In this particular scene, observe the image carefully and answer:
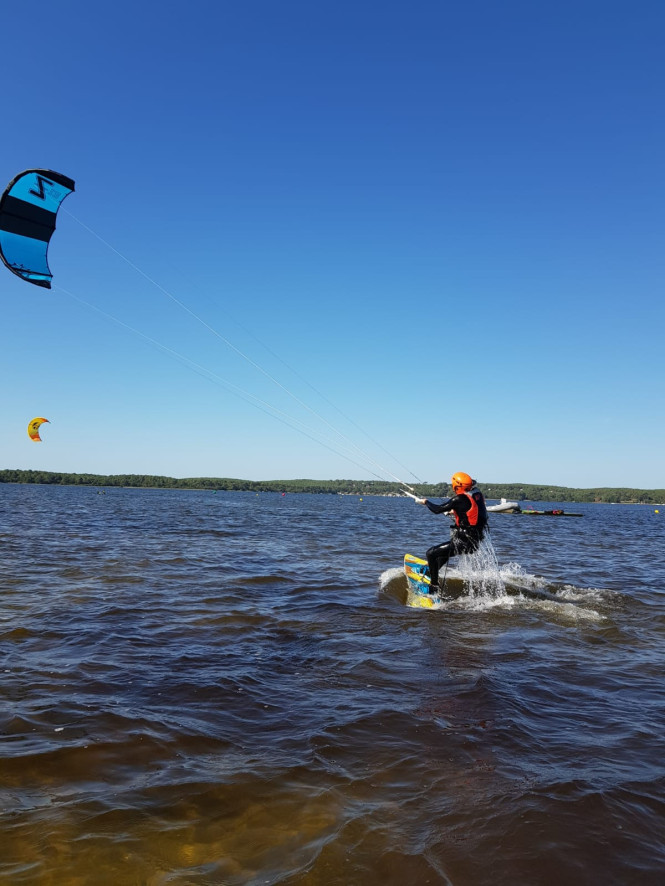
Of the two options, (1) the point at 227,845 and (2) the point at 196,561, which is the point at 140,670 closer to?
(1) the point at 227,845

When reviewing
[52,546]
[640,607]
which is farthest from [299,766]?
[52,546]

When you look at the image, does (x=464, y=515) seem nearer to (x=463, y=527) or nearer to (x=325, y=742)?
(x=463, y=527)

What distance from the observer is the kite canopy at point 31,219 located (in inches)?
465

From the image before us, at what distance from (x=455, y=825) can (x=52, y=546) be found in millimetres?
19682

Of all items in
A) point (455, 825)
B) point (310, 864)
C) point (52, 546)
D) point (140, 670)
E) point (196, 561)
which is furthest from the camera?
point (52, 546)

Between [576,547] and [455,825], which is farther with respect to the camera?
[576,547]

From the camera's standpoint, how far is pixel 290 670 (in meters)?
7.49

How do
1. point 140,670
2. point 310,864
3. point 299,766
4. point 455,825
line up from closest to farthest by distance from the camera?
point 310,864, point 455,825, point 299,766, point 140,670

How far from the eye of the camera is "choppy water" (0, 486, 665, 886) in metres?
3.65

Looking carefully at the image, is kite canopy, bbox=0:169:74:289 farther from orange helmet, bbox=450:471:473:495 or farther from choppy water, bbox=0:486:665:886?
orange helmet, bbox=450:471:473:495

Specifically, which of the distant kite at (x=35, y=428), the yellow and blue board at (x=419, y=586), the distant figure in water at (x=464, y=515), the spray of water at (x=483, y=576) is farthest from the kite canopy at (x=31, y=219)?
the distant kite at (x=35, y=428)

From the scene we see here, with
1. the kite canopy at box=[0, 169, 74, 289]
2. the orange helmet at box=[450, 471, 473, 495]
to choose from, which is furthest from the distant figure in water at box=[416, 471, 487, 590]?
the kite canopy at box=[0, 169, 74, 289]

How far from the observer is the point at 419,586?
43.3 feet

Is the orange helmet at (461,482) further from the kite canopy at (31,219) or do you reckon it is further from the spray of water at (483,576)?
the kite canopy at (31,219)
